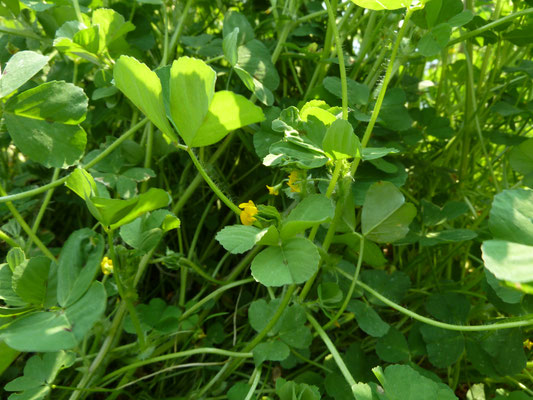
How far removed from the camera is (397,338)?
0.74 meters

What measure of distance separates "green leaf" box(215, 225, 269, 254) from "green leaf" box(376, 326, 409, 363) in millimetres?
354

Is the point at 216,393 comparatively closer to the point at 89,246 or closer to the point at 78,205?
the point at 89,246

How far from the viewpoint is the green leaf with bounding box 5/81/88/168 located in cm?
63

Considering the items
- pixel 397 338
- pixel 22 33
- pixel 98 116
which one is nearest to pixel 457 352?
pixel 397 338

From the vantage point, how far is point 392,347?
733 mm

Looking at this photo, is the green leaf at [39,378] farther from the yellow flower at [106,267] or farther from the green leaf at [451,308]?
the green leaf at [451,308]

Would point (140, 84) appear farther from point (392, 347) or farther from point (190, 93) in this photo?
point (392, 347)

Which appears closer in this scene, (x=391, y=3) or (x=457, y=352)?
(x=391, y=3)

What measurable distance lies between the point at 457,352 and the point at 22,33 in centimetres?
91

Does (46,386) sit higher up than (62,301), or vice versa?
(62,301)

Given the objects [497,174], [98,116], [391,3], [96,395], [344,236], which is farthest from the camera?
[497,174]

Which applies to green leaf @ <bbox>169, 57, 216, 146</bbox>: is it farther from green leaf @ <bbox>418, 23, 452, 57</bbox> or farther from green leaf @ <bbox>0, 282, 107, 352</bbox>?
green leaf @ <bbox>418, 23, 452, 57</bbox>

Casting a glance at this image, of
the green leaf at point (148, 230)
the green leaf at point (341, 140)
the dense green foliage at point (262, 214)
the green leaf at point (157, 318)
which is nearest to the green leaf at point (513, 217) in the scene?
the dense green foliage at point (262, 214)

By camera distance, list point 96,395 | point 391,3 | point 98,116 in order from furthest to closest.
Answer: point 98,116 → point 96,395 → point 391,3
